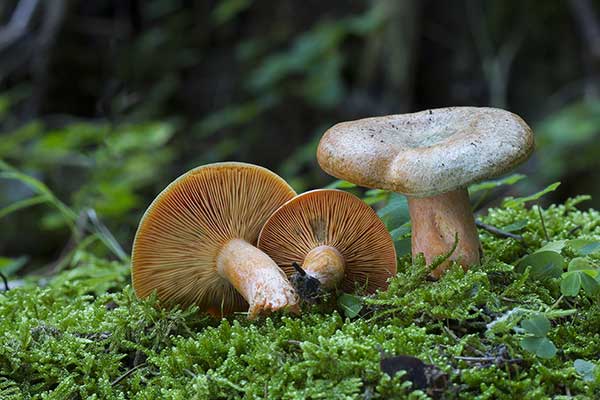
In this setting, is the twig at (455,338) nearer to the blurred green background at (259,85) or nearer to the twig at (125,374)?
the twig at (125,374)

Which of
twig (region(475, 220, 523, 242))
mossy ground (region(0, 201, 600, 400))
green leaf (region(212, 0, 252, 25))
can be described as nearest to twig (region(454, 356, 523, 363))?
mossy ground (region(0, 201, 600, 400))

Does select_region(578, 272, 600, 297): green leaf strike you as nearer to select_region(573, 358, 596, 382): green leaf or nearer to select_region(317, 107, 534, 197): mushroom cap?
select_region(573, 358, 596, 382): green leaf

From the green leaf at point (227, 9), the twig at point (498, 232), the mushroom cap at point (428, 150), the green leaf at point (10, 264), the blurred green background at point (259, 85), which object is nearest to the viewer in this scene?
the mushroom cap at point (428, 150)

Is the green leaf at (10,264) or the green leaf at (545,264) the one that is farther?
the green leaf at (10,264)

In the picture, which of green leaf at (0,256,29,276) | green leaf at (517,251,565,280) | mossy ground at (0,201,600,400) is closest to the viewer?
mossy ground at (0,201,600,400)

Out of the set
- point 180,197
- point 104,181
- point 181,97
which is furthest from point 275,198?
point 181,97

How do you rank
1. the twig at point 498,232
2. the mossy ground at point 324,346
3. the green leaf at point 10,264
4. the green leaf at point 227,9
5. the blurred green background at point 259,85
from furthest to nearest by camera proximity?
the green leaf at point 227,9 → the blurred green background at point 259,85 → the green leaf at point 10,264 → the twig at point 498,232 → the mossy ground at point 324,346

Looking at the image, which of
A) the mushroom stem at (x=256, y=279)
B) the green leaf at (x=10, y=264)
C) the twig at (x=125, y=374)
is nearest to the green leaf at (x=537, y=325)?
the mushroom stem at (x=256, y=279)

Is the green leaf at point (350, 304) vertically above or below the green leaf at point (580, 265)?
below
